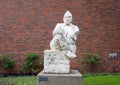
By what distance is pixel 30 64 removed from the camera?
45.4ft

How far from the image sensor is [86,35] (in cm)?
1412

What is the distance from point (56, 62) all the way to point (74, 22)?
6.92m

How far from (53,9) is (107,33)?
263 cm

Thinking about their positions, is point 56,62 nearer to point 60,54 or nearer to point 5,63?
point 60,54

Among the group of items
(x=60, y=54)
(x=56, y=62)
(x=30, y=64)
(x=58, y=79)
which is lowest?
(x=30, y=64)

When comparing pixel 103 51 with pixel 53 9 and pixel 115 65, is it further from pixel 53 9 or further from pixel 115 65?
pixel 53 9

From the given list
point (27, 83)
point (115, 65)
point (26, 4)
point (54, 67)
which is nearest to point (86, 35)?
point (115, 65)

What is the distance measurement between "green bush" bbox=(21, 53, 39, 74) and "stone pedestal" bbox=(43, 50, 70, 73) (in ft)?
21.2

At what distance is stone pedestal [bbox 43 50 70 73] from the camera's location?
7.35m

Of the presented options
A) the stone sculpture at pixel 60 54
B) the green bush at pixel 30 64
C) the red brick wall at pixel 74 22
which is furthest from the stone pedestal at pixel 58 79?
the red brick wall at pixel 74 22

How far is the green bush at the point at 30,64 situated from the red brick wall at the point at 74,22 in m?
0.29

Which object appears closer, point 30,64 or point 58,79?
point 58,79

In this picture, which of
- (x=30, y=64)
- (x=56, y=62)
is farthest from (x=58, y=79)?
(x=30, y=64)

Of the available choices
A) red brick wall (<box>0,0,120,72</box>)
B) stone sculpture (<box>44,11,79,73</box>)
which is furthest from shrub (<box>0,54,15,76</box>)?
stone sculpture (<box>44,11,79,73</box>)
